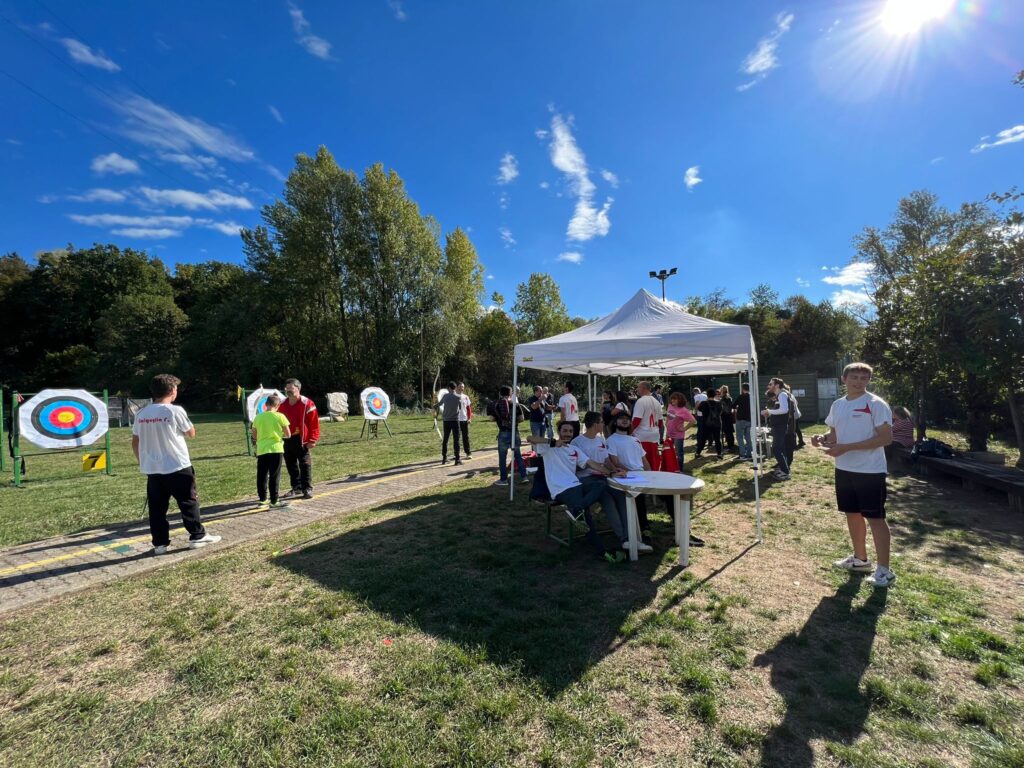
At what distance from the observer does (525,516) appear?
19.9 feet

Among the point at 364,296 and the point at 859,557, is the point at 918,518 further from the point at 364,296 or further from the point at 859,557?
the point at 364,296

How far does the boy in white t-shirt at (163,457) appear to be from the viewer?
4750 millimetres

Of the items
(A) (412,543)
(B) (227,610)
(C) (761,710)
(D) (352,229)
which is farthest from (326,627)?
(D) (352,229)

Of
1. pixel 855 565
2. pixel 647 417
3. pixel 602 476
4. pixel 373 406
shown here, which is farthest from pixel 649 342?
pixel 373 406

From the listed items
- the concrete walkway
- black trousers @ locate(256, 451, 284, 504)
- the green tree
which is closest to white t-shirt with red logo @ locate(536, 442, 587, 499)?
the concrete walkway

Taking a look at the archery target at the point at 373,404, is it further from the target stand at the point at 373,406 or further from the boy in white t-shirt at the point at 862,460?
the boy in white t-shirt at the point at 862,460

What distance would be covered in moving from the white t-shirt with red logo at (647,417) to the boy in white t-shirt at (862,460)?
259 centimetres

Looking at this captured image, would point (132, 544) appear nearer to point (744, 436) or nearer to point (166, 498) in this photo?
point (166, 498)

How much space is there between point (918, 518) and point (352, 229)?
32.0 meters

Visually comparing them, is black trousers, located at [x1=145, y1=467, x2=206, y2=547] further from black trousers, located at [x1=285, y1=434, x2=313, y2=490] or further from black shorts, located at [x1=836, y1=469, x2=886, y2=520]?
black shorts, located at [x1=836, y1=469, x2=886, y2=520]

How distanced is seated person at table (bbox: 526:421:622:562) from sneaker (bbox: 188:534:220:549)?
12.9 ft

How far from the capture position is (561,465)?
5008 millimetres

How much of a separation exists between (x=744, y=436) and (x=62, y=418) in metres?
15.0

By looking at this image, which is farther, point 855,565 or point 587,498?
point 587,498
